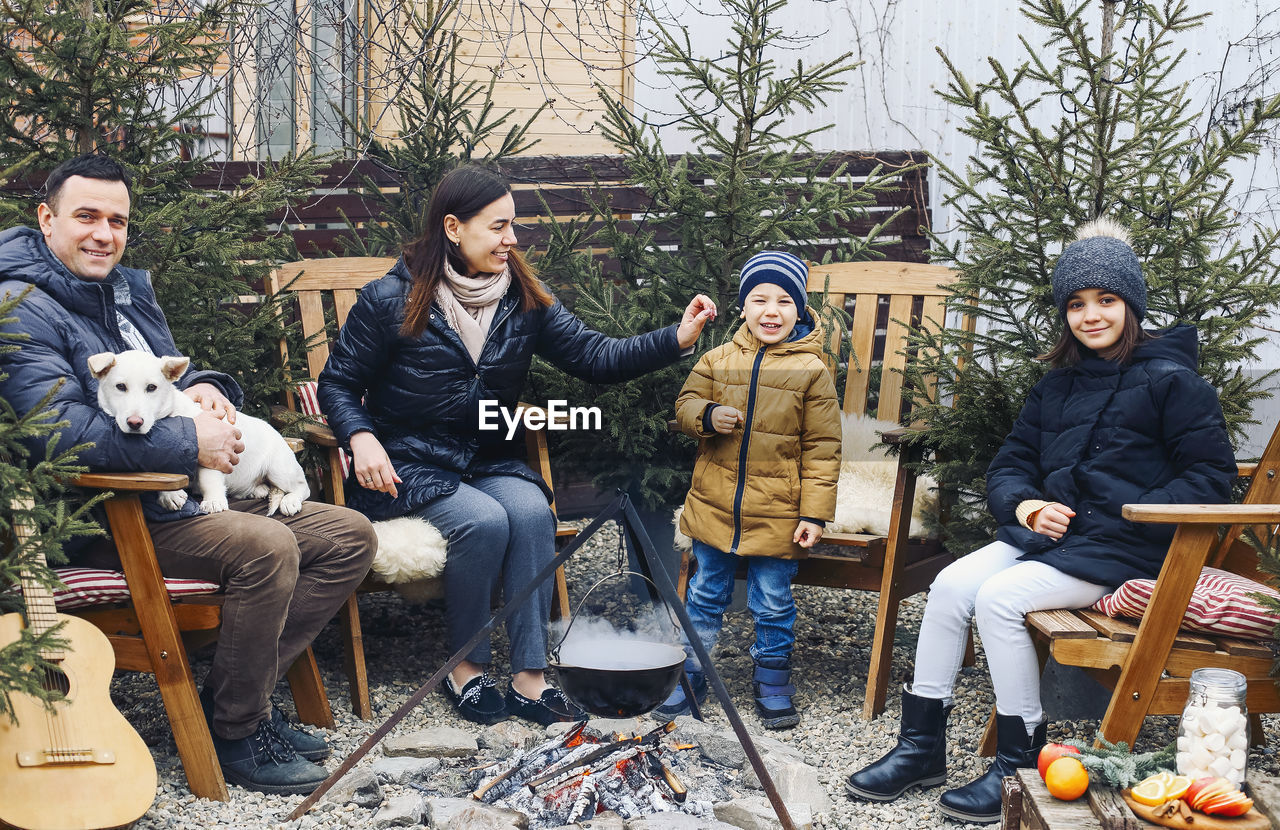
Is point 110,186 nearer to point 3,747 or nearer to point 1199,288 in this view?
point 3,747

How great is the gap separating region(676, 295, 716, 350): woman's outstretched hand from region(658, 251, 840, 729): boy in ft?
0.48

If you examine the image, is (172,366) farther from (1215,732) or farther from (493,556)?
(1215,732)

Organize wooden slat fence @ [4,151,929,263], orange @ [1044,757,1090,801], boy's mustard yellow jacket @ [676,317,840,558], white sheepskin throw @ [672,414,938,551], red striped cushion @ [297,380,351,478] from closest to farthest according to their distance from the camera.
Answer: orange @ [1044,757,1090,801] → boy's mustard yellow jacket @ [676,317,840,558] → white sheepskin throw @ [672,414,938,551] → red striped cushion @ [297,380,351,478] → wooden slat fence @ [4,151,929,263]

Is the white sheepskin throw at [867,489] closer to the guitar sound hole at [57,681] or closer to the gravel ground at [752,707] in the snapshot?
the gravel ground at [752,707]

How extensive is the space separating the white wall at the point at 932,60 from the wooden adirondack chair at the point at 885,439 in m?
0.94

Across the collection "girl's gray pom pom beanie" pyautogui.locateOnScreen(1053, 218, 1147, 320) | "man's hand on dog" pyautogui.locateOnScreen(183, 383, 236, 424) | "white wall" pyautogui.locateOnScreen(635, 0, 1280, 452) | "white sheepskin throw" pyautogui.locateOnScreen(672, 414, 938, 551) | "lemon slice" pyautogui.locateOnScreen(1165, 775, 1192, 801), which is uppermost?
"white wall" pyautogui.locateOnScreen(635, 0, 1280, 452)

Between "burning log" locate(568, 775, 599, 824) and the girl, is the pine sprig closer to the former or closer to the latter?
the girl

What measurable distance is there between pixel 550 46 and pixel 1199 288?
5.53 meters

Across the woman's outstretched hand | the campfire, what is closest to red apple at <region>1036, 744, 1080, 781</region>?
the campfire

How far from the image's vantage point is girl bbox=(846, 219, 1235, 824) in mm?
2900

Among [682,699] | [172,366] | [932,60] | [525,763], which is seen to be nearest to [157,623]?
[172,366]

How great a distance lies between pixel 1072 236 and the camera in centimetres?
345

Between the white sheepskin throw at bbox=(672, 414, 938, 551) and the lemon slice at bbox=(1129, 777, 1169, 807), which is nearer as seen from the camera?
the lemon slice at bbox=(1129, 777, 1169, 807)

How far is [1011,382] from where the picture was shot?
11.7 feet
